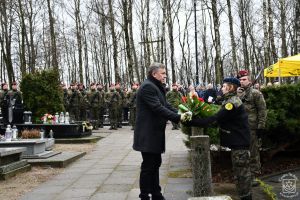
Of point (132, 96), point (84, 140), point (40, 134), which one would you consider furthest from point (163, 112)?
point (132, 96)

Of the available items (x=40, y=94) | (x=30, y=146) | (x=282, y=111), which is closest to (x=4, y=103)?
(x=40, y=94)

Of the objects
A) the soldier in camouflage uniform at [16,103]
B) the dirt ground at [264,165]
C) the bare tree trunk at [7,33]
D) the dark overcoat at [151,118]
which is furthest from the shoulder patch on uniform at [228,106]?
the bare tree trunk at [7,33]

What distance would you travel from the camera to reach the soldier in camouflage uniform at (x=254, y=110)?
827 centimetres

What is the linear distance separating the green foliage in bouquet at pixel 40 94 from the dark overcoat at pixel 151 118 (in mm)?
12024

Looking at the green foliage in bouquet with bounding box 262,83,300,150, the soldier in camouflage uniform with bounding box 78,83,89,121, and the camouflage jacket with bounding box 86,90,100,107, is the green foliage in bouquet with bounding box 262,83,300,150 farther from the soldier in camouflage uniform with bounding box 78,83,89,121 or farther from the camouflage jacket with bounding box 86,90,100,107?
the soldier in camouflage uniform with bounding box 78,83,89,121

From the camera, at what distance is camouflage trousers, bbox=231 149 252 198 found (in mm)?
6902

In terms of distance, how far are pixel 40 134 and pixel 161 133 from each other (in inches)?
281

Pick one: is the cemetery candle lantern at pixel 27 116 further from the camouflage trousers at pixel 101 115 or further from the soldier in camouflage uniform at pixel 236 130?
the soldier in camouflage uniform at pixel 236 130

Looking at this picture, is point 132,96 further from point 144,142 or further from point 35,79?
point 144,142


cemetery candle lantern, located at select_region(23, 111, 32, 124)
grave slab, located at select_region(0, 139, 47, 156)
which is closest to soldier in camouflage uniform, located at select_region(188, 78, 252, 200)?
grave slab, located at select_region(0, 139, 47, 156)

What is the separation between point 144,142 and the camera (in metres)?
6.39

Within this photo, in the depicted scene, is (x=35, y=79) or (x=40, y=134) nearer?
(x=40, y=134)

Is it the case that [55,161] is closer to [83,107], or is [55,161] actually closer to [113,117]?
[113,117]

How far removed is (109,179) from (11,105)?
10.2 metres
